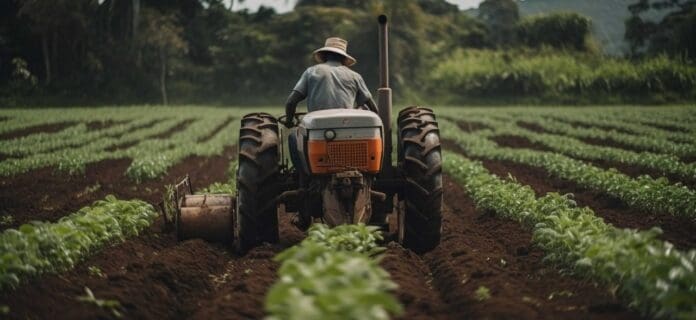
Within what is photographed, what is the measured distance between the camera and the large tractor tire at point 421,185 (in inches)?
309

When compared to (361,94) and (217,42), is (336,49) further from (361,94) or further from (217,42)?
(217,42)

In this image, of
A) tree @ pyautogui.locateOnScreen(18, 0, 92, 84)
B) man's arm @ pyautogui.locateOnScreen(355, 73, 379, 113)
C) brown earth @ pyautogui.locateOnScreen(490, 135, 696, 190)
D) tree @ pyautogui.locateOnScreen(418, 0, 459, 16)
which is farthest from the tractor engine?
tree @ pyautogui.locateOnScreen(418, 0, 459, 16)

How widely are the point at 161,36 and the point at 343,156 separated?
43824 millimetres

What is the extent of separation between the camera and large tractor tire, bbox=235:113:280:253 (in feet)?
26.0

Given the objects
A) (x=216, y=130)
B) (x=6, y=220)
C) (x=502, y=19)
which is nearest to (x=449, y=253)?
(x=6, y=220)

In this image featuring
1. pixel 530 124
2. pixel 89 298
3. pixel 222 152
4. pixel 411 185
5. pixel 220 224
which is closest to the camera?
pixel 89 298

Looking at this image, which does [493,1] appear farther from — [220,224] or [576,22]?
[220,224]

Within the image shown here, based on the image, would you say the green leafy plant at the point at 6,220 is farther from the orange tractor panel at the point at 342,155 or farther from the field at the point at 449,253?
the orange tractor panel at the point at 342,155

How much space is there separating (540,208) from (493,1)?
6383 centimetres

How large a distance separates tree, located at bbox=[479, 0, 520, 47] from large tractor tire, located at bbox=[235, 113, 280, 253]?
57690 mm

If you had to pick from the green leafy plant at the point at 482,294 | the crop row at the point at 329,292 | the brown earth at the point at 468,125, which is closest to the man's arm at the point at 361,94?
the green leafy plant at the point at 482,294

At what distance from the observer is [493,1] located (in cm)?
7081

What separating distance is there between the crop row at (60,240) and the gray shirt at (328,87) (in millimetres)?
2218

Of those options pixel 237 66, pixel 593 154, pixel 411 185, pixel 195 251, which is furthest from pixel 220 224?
pixel 237 66
